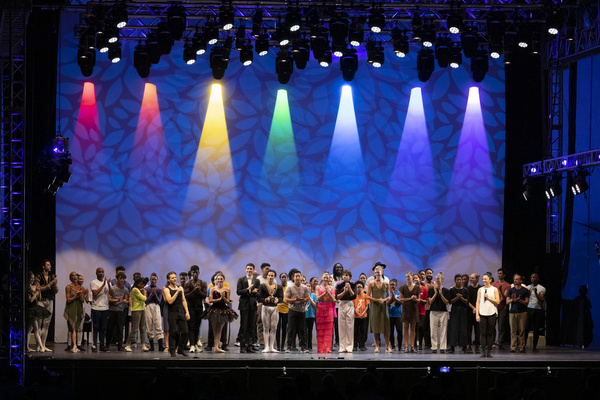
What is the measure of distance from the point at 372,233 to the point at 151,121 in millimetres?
5609

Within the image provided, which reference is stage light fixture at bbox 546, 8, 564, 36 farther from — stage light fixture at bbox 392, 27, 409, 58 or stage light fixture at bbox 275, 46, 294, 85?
stage light fixture at bbox 275, 46, 294, 85

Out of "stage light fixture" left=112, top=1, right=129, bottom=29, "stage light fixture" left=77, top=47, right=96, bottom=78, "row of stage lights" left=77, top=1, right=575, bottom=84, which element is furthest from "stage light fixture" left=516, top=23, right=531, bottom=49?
"stage light fixture" left=77, top=47, right=96, bottom=78

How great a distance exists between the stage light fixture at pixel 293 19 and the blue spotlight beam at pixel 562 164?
6192 mm

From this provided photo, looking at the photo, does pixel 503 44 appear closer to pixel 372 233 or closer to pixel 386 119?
pixel 386 119

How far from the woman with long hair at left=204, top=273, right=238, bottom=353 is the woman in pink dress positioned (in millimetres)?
1588

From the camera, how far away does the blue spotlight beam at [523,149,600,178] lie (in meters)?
16.2

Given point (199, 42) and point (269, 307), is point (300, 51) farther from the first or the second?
point (269, 307)

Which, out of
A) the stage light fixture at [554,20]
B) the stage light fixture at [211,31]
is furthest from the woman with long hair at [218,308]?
the stage light fixture at [554,20]

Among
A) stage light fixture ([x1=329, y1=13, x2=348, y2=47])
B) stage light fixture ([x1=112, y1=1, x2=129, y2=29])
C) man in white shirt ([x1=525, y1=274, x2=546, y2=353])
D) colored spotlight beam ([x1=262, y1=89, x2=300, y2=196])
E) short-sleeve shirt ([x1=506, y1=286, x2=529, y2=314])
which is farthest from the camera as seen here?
colored spotlight beam ([x1=262, y1=89, x2=300, y2=196])

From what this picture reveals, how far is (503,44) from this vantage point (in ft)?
53.1

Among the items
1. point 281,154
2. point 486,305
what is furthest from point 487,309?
point 281,154
